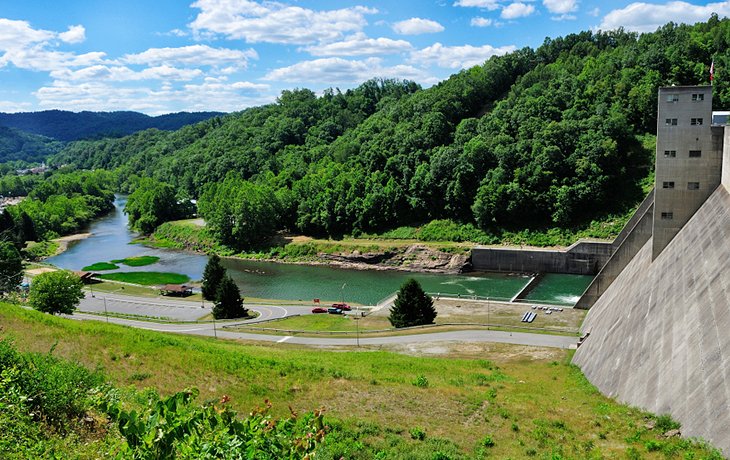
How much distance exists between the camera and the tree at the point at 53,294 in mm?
44125

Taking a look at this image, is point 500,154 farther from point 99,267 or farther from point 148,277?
point 99,267

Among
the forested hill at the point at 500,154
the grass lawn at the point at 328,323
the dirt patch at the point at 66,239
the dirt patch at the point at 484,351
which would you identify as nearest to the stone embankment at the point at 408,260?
the forested hill at the point at 500,154

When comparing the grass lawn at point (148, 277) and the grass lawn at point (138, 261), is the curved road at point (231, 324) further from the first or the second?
the grass lawn at point (138, 261)

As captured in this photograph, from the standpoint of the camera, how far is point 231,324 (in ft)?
157

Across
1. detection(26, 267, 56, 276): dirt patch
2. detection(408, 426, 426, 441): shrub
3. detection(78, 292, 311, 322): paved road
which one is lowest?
detection(78, 292, 311, 322): paved road

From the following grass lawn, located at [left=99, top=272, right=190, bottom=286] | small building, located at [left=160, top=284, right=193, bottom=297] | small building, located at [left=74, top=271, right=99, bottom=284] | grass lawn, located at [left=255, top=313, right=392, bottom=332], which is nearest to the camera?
grass lawn, located at [left=255, top=313, right=392, bottom=332]

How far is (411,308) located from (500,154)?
44642 millimetres

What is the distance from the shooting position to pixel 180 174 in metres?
146

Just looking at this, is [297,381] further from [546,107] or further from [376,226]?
[546,107]

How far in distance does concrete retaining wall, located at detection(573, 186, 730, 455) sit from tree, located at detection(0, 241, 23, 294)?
52.8 meters

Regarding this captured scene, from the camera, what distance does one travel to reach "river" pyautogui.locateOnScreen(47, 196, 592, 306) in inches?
2383

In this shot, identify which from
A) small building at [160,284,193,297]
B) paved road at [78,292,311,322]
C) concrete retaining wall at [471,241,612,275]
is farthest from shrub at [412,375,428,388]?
concrete retaining wall at [471,241,612,275]

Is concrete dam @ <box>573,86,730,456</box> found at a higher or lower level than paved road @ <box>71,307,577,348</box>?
higher

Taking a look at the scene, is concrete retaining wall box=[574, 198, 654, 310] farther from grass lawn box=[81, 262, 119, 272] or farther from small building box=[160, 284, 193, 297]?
grass lawn box=[81, 262, 119, 272]
